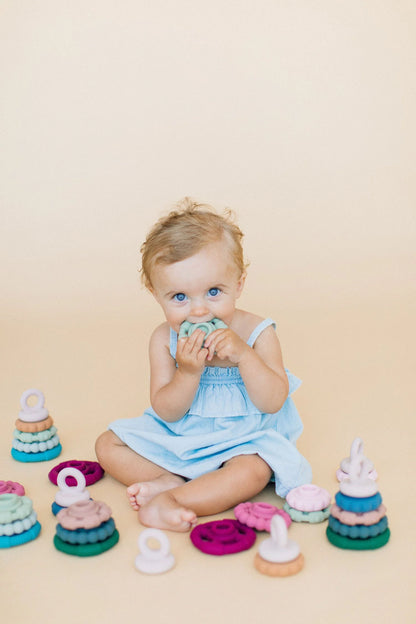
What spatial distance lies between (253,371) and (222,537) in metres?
0.60

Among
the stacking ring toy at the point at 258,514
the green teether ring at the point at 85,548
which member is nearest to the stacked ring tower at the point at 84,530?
the green teether ring at the point at 85,548

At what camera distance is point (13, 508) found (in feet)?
8.39

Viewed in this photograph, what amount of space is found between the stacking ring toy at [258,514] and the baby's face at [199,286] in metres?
0.66

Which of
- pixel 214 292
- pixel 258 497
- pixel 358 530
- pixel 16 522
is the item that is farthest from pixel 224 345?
pixel 16 522

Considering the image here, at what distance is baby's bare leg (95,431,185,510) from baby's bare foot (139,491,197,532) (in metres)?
0.11

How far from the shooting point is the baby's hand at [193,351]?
2.81m

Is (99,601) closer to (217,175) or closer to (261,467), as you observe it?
(261,467)

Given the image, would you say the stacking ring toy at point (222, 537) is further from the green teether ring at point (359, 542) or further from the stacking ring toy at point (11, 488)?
the stacking ring toy at point (11, 488)

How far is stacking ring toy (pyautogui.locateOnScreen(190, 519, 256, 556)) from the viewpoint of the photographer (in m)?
2.44

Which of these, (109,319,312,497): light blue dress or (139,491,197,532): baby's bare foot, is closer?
(139,491,197,532): baby's bare foot

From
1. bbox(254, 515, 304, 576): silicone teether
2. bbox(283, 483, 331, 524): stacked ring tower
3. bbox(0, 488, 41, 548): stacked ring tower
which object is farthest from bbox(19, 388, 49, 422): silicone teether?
bbox(254, 515, 304, 576): silicone teether

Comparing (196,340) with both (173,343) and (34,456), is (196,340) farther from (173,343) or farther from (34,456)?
(34,456)

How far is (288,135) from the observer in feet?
17.9

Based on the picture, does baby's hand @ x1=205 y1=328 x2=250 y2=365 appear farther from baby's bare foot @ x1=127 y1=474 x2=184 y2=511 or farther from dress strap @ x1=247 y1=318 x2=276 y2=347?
baby's bare foot @ x1=127 y1=474 x2=184 y2=511
